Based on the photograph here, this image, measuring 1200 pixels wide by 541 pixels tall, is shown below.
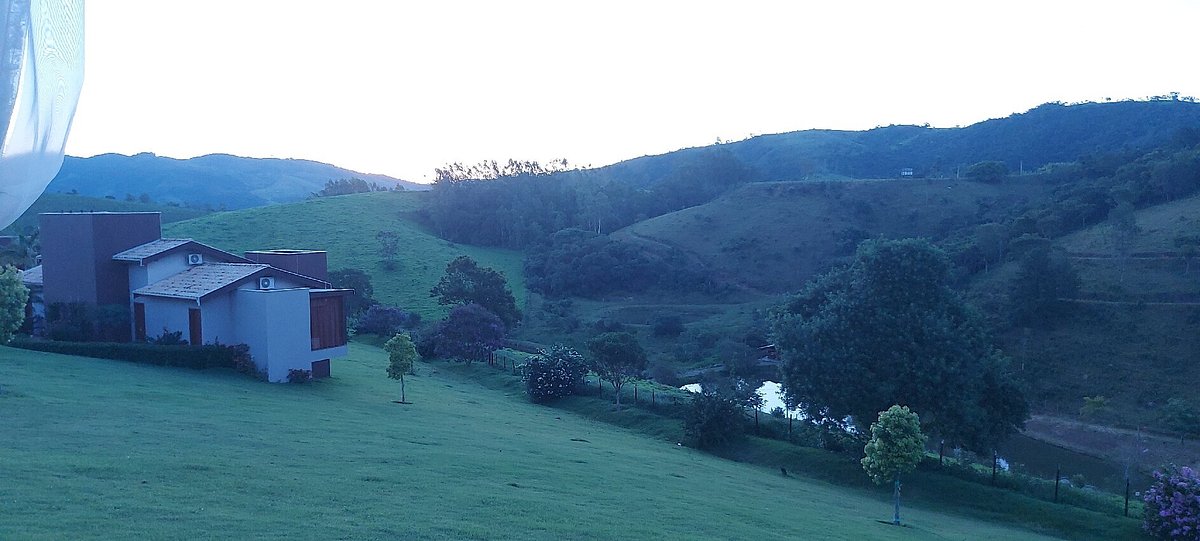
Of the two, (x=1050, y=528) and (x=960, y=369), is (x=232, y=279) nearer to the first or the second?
(x=960, y=369)

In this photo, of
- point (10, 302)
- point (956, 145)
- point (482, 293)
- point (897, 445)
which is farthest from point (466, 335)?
point (956, 145)

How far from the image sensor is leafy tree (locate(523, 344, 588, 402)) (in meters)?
36.3

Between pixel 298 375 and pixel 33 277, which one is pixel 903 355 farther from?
pixel 33 277

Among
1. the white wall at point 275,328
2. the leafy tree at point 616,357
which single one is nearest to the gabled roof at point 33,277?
the white wall at point 275,328

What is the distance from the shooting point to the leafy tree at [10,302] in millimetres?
26203

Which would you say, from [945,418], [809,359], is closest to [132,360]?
[809,359]

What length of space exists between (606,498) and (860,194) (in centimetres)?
8733

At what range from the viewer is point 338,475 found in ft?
48.3

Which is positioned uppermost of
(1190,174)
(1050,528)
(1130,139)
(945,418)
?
(1130,139)

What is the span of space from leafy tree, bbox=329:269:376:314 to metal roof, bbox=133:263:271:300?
26.1 metres

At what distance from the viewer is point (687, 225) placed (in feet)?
315

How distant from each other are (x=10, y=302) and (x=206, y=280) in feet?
19.7

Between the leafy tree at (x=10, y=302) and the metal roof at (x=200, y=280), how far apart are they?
4.39 metres

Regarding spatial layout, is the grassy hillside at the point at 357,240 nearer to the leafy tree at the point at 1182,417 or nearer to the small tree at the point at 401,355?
the small tree at the point at 401,355
